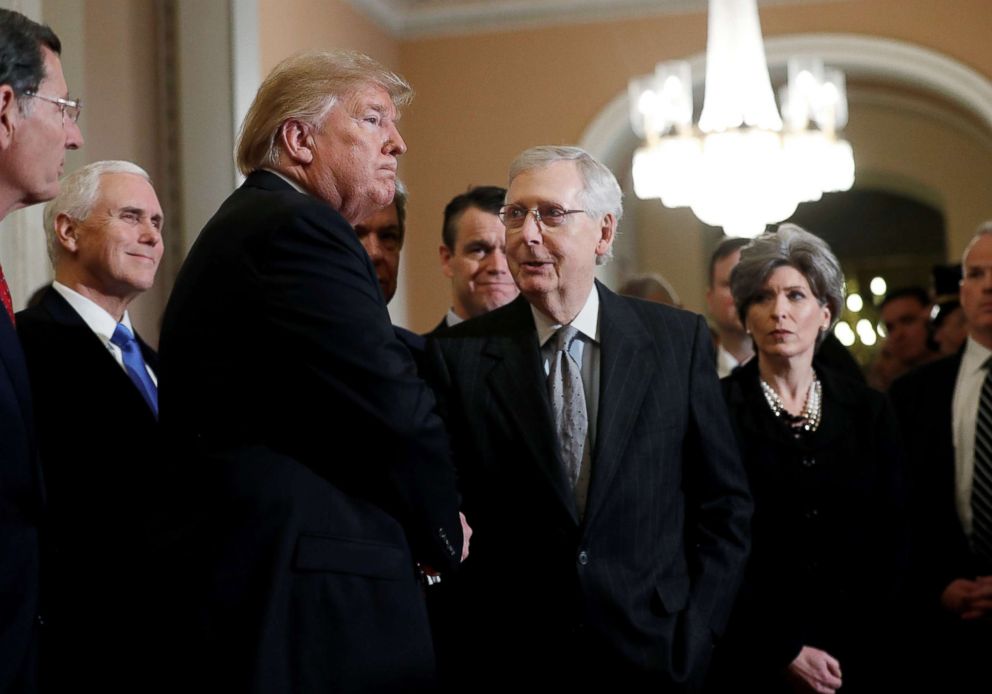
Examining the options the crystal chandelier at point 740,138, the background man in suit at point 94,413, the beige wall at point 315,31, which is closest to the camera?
the background man in suit at point 94,413

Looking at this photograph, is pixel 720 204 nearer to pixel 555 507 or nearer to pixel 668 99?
pixel 668 99

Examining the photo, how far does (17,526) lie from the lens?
200 centimetres

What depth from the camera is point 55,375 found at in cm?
268

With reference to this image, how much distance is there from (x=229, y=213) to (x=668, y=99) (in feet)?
14.2

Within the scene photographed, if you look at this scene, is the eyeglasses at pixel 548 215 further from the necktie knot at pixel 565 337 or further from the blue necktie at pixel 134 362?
the blue necktie at pixel 134 362

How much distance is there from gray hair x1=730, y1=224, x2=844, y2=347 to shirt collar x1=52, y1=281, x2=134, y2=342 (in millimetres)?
1615

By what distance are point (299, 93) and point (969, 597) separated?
90.2 inches

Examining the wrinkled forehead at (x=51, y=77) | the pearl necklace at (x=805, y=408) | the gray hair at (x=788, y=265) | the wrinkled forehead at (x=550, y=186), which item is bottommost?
the pearl necklace at (x=805, y=408)

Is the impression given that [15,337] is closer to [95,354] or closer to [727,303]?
[95,354]

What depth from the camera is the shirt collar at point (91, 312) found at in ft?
9.62

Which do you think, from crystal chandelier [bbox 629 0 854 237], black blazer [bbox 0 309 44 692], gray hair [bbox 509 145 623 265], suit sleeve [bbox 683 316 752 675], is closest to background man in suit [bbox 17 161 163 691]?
black blazer [bbox 0 309 44 692]

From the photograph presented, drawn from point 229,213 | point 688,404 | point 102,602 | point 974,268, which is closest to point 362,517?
point 229,213

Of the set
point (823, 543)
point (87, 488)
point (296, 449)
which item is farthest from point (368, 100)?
point (823, 543)

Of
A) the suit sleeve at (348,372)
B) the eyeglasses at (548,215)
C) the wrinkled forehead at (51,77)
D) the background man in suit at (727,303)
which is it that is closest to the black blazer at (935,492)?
the background man in suit at (727,303)
